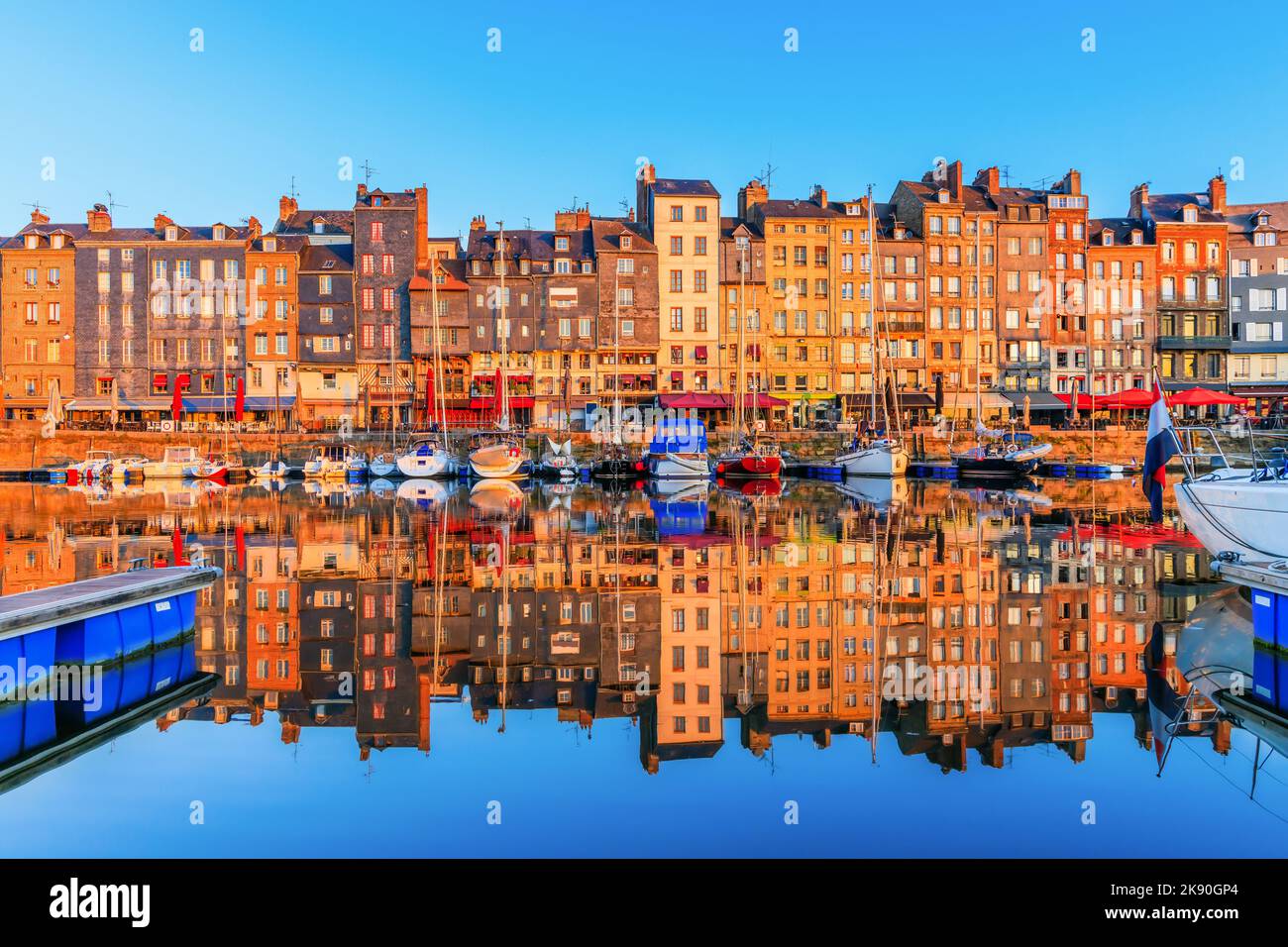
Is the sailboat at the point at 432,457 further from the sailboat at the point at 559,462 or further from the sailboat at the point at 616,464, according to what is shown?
the sailboat at the point at 616,464

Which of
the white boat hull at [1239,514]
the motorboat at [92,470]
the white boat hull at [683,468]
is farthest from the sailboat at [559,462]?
the white boat hull at [1239,514]

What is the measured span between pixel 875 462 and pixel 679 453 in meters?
9.73

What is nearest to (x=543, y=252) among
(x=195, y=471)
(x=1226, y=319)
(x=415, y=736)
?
(x=195, y=471)

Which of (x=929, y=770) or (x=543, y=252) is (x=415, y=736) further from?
(x=543, y=252)

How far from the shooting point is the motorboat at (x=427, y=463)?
5609cm

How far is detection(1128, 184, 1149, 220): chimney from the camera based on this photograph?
238 ft

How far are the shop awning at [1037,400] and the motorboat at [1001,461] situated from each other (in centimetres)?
1410

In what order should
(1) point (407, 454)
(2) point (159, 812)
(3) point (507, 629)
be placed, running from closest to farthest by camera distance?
1. (2) point (159, 812)
2. (3) point (507, 629)
3. (1) point (407, 454)

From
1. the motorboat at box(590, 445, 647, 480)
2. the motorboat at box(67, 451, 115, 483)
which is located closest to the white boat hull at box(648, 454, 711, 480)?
the motorboat at box(590, 445, 647, 480)

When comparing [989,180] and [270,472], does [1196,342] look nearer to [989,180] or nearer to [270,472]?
[989,180]
